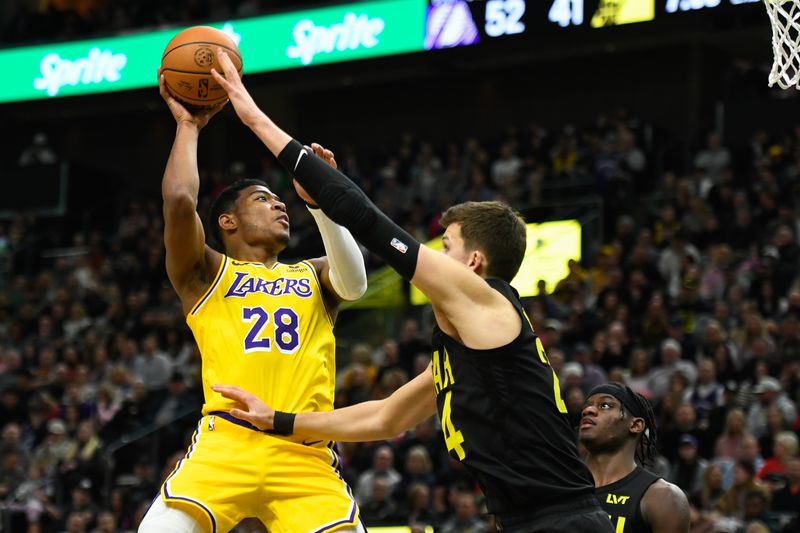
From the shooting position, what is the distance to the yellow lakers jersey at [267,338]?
5.05 meters

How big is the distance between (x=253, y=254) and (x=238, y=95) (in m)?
1.14

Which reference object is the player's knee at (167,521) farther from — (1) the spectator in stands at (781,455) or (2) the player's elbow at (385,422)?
(1) the spectator in stands at (781,455)

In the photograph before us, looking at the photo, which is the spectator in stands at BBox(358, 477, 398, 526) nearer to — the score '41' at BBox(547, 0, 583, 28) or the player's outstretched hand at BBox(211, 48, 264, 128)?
the player's outstretched hand at BBox(211, 48, 264, 128)

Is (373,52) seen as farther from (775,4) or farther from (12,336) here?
(775,4)

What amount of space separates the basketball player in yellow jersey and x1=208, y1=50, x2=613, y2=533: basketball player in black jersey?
2.59ft

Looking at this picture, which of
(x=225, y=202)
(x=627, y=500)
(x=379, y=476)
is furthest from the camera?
(x=379, y=476)

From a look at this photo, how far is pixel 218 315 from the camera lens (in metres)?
5.18

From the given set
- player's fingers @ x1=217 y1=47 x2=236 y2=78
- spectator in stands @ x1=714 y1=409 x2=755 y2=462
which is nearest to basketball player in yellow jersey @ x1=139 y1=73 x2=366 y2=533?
player's fingers @ x1=217 y1=47 x2=236 y2=78

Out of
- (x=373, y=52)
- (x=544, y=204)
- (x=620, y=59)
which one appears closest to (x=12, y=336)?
(x=373, y=52)

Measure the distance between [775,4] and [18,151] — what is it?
21.0 meters

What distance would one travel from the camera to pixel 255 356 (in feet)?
16.6

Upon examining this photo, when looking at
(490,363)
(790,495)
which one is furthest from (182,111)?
(790,495)

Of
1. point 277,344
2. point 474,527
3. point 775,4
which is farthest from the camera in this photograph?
point 474,527

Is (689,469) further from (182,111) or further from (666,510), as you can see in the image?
(182,111)
